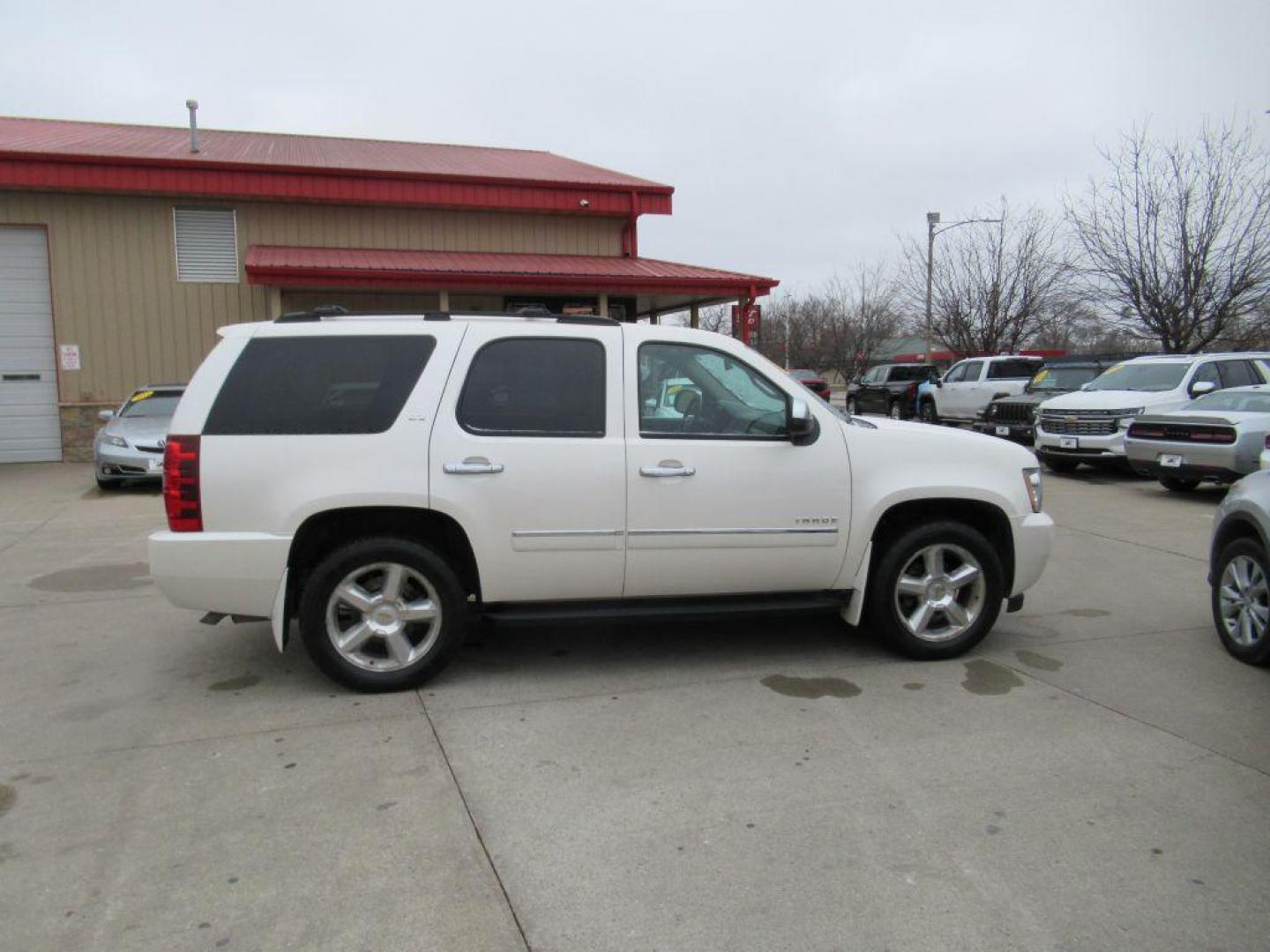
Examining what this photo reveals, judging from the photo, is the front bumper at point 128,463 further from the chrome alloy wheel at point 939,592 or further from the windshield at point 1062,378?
the windshield at point 1062,378

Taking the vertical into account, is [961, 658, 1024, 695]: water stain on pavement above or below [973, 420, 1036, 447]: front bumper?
below

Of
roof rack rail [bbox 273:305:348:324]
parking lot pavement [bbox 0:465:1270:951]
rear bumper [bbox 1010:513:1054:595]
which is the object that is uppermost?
roof rack rail [bbox 273:305:348:324]

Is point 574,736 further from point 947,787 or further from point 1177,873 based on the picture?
point 1177,873

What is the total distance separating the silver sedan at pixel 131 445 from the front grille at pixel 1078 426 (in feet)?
42.2

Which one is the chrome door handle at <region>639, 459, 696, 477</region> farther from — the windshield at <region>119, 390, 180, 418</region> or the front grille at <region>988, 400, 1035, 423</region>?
the front grille at <region>988, 400, 1035, 423</region>

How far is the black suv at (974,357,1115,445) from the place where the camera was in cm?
1684

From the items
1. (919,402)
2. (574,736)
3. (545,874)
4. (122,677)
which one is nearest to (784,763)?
(574,736)

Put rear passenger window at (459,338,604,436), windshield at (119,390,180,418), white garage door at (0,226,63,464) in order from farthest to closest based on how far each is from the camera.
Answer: white garage door at (0,226,63,464) → windshield at (119,390,180,418) → rear passenger window at (459,338,604,436)

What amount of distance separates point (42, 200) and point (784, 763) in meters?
17.4

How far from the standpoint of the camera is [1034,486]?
531 cm

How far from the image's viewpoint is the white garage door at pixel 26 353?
16.4 metres

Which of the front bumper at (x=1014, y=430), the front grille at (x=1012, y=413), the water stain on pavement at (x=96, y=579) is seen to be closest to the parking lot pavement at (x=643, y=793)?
the water stain on pavement at (x=96, y=579)

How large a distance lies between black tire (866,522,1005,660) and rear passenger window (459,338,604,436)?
1.75m

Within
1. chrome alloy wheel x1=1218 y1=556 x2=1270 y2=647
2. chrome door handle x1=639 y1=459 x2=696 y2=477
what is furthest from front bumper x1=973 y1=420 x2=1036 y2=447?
chrome door handle x1=639 y1=459 x2=696 y2=477
